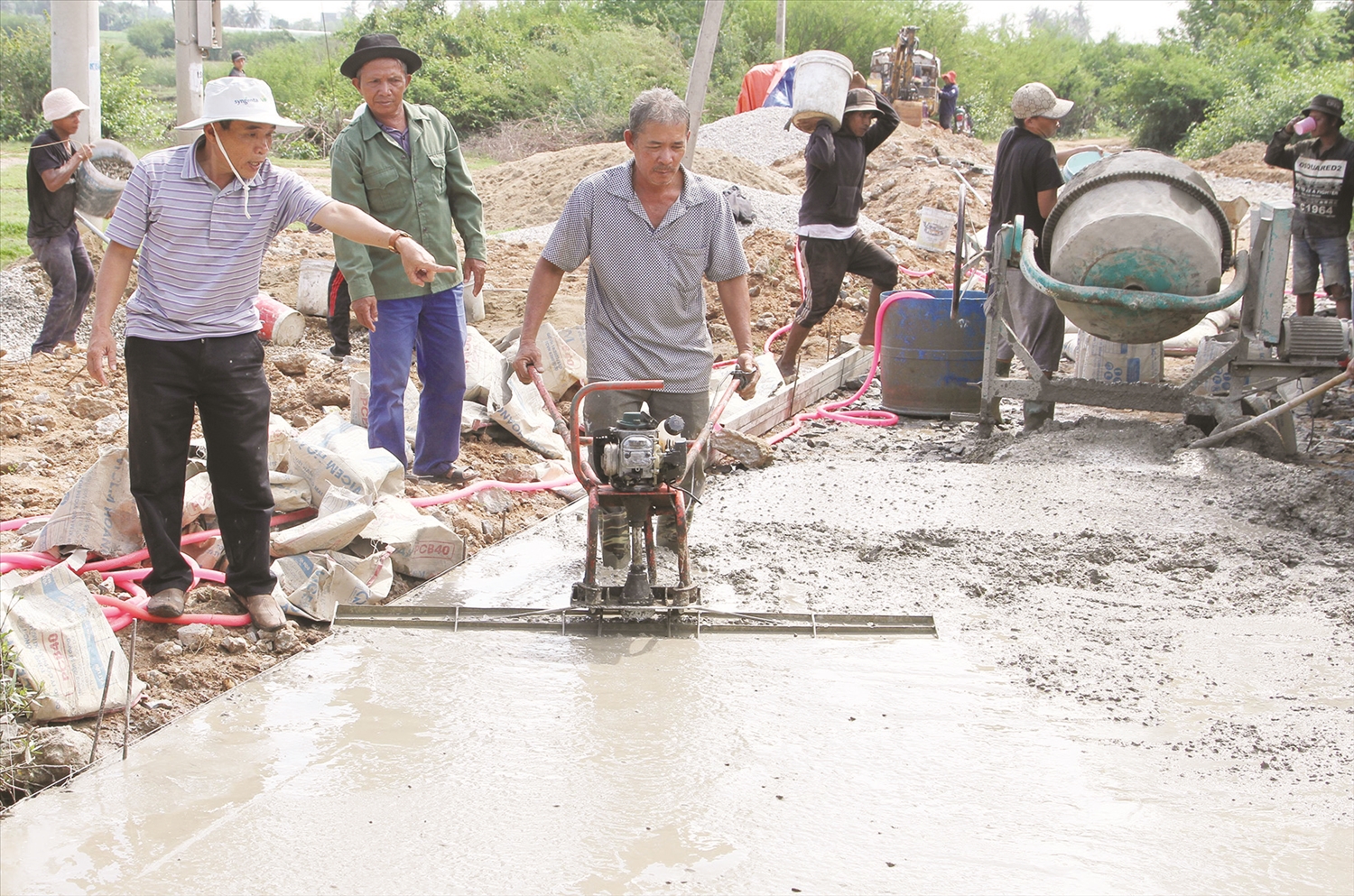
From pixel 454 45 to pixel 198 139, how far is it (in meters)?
39.9

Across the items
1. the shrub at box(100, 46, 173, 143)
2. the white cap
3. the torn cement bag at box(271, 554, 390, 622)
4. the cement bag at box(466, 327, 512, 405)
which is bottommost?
the torn cement bag at box(271, 554, 390, 622)

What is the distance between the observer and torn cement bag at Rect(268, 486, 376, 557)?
180 inches

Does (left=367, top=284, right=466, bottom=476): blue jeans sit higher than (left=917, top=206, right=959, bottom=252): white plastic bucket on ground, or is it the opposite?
(left=917, top=206, right=959, bottom=252): white plastic bucket on ground

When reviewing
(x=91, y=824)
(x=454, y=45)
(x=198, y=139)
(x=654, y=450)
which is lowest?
(x=91, y=824)

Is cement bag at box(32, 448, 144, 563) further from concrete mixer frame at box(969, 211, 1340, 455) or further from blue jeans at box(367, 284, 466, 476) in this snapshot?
concrete mixer frame at box(969, 211, 1340, 455)

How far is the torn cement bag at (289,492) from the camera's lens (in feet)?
16.5

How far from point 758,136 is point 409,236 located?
19.8 metres

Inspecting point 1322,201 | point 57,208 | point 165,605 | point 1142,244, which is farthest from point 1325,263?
point 57,208

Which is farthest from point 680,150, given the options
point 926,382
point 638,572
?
point 926,382

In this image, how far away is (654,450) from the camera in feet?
13.4

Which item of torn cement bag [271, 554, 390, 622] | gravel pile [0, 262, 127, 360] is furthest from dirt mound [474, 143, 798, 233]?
torn cement bag [271, 554, 390, 622]

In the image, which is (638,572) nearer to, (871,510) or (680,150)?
(680,150)

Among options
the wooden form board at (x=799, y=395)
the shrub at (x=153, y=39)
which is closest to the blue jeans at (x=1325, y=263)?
the wooden form board at (x=799, y=395)

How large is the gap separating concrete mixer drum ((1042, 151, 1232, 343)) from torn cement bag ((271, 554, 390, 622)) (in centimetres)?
427
